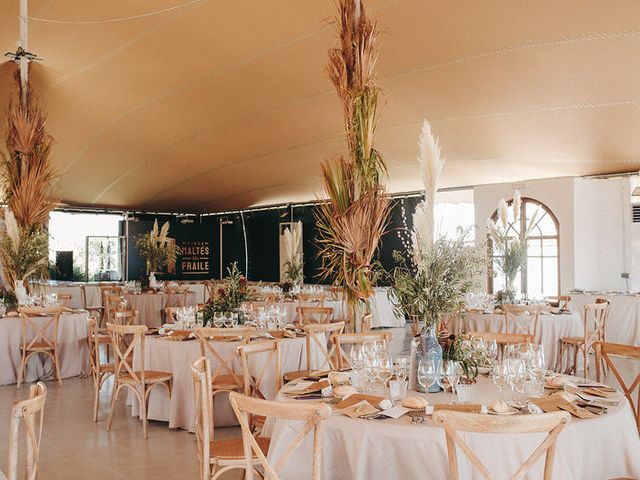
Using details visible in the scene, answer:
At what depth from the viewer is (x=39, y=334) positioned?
25.8 feet

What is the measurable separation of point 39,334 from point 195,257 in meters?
12.4

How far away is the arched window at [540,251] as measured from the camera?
40.2 ft

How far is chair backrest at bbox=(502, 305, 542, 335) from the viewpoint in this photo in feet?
25.6

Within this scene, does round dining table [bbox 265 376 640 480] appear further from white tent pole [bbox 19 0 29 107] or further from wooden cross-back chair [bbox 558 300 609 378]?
white tent pole [bbox 19 0 29 107]

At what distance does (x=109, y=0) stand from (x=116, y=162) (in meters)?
7.15

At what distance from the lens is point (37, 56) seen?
10.5m

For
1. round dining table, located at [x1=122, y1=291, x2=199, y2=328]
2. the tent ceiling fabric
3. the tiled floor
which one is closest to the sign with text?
the tent ceiling fabric

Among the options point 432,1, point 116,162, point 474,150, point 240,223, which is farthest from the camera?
point 240,223

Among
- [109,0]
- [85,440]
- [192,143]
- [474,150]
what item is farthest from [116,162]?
[85,440]

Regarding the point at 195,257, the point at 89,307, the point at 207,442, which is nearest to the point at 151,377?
the point at 207,442

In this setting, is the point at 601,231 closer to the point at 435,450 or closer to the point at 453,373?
the point at 453,373

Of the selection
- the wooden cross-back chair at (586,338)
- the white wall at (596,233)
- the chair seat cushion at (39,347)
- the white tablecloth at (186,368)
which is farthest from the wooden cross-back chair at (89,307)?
the white wall at (596,233)

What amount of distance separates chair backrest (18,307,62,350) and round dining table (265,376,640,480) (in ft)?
18.5

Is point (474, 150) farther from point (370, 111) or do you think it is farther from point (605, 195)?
point (370, 111)
